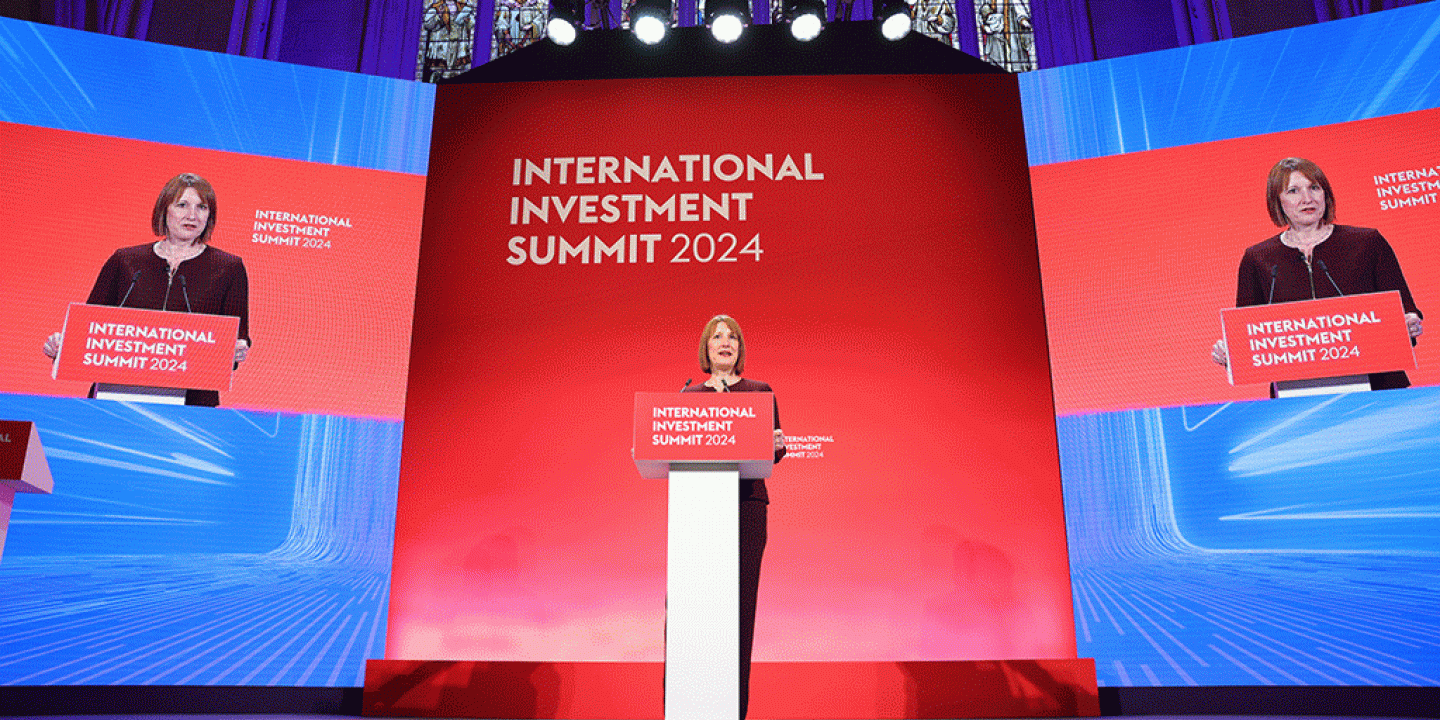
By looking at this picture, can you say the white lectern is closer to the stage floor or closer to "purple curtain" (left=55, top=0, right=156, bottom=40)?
the stage floor

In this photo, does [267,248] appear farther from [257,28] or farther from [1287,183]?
[1287,183]

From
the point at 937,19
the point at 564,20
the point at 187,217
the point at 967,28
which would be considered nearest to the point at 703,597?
the point at 564,20

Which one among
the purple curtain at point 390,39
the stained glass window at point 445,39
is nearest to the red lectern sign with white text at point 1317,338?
the stained glass window at point 445,39

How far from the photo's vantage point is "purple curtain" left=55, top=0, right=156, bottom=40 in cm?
716

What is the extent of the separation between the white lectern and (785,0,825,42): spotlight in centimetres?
299

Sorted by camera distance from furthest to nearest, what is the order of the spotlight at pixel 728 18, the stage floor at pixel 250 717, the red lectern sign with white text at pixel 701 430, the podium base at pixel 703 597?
the spotlight at pixel 728 18 < the stage floor at pixel 250 717 < the red lectern sign with white text at pixel 701 430 < the podium base at pixel 703 597

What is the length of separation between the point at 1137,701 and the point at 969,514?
3.75 feet

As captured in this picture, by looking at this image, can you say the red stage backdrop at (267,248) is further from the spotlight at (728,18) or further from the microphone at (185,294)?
the spotlight at (728,18)

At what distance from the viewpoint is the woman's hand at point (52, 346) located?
4559 mm

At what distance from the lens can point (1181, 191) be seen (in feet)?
16.3

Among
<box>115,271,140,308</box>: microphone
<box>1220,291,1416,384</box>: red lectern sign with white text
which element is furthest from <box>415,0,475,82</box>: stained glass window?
<box>1220,291,1416,384</box>: red lectern sign with white text

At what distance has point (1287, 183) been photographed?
4.83 m

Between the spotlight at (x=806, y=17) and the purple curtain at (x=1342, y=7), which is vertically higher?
the purple curtain at (x=1342, y=7)

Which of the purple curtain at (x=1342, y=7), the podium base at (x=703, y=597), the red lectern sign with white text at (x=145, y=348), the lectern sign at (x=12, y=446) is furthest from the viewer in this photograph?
the purple curtain at (x=1342, y=7)
